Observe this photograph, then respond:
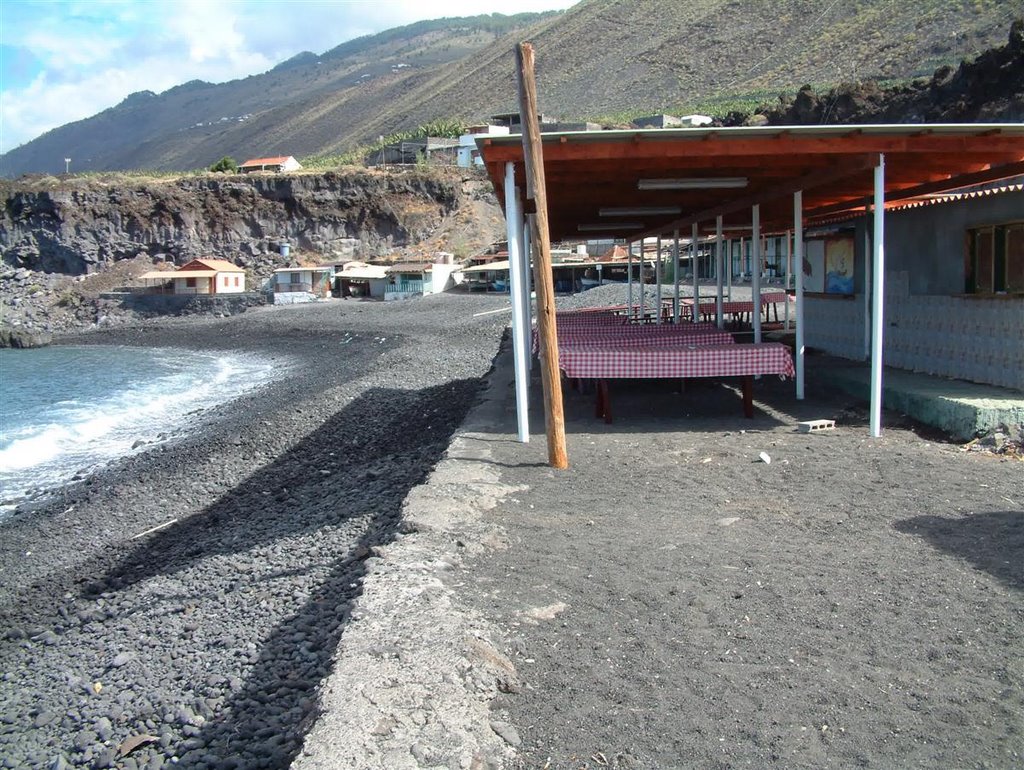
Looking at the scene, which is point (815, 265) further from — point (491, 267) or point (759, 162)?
point (491, 267)

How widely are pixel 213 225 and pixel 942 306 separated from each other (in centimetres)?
5988

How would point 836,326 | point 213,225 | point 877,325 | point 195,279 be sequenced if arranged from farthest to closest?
point 213,225
point 195,279
point 836,326
point 877,325

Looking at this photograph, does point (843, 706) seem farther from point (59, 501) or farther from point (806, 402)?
point (59, 501)

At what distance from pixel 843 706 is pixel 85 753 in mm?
3937

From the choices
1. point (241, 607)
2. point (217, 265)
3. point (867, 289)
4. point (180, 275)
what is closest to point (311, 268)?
point (217, 265)

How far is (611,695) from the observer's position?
3.73 m

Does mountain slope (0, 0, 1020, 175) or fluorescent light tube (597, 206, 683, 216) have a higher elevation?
mountain slope (0, 0, 1020, 175)

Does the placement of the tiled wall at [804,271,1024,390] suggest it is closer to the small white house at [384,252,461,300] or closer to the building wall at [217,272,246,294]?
the small white house at [384,252,461,300]

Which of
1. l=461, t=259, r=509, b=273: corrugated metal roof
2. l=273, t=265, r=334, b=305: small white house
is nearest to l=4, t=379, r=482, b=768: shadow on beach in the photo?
l=461, t=259, r=509, b=273: corrugated metal roof

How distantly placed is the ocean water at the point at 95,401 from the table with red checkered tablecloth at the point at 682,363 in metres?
8.69

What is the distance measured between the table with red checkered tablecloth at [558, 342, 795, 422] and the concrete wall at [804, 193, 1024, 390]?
2.21 metres

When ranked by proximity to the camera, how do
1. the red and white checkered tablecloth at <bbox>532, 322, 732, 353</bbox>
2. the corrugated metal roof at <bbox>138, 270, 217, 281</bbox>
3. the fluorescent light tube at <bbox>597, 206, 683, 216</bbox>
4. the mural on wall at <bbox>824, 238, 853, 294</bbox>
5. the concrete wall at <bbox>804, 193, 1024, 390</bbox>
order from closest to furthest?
the concrete wall at <bbox>804, 193, 1024, 390</bbox>
the red and white checkered tablecloth at <bbox>532, 322, 732, 353</bbox>
the mural on wall at <bbox>824, 238, 853, 294</bbox>
the fluorescent light tube at <bbox>597, 206, 683, 216</bbox>
the corrugated metal roof at <bbox>138, 270, 217, 281</bbox>

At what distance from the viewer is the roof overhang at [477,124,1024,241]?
27.2 ft

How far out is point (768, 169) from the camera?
10273 millimetres
